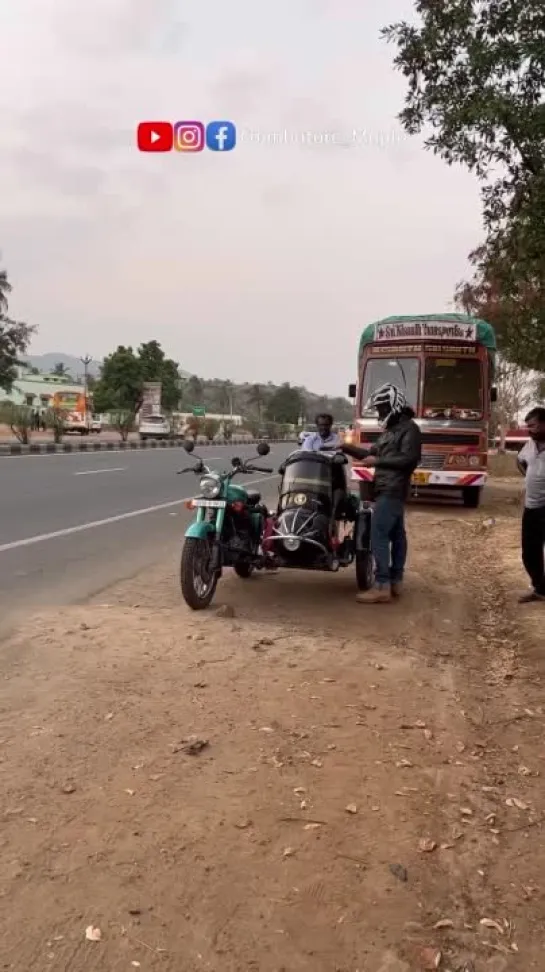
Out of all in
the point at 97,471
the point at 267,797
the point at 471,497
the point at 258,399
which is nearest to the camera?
the point at 267,797

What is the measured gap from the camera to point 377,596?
Result: 6.89 meters

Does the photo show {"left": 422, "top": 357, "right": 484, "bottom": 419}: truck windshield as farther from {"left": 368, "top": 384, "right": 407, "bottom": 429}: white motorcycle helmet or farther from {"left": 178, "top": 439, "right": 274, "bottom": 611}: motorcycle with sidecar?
{"left": 178, "top": 439, "right": 274, "bottom": 611}: motorcycle with sidecar

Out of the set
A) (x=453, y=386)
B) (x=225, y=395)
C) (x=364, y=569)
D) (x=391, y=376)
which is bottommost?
(x=364, y=569)

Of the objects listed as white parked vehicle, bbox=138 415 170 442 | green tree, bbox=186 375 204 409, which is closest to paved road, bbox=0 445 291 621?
white parked vehicle, bbox=138 415 170 442

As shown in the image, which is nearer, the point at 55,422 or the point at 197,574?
the point at 197,574

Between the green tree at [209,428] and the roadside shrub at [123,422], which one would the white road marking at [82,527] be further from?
the green tree at [209,428]

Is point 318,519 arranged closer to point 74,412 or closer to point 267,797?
point 267,797

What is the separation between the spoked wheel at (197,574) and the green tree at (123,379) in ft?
212

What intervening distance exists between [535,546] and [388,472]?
1528 mm

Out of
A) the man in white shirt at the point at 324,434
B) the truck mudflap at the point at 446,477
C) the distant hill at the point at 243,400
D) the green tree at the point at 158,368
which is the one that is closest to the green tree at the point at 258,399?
the distant hill at the point at 243,400

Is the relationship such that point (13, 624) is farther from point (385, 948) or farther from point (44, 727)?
point (385, 948)

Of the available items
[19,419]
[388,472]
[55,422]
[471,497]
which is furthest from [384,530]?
[55,422]

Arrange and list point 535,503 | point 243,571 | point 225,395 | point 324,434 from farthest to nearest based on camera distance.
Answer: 1. point 225,395
2. point 324,434
3. point 243,571
4. point 535,503

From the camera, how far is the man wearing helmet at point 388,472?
22.4 ft
